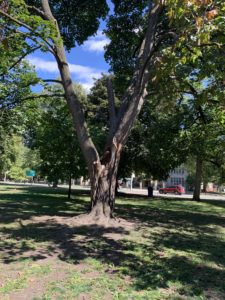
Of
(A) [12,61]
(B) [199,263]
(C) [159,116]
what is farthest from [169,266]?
(C) [159,116]

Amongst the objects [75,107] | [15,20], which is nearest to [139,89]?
[75,107]

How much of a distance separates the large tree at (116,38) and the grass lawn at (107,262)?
1.99 m

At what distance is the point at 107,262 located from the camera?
7395 mm

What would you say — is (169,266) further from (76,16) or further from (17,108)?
(76,16)

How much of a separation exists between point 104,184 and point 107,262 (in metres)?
4.62

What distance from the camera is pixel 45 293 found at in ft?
18.5

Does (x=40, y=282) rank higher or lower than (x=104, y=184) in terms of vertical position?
lower

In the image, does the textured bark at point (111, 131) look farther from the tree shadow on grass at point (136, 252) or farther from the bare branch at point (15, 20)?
the tree shadow on grass at point (136, 252)

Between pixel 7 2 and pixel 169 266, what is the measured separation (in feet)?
25.5

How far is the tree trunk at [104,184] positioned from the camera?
1173cm

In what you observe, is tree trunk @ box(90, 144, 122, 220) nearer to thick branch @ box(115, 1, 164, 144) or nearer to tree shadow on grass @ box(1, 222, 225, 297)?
thick branch @ box(115, 1, 164, 144)

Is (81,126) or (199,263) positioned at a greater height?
(81,126)

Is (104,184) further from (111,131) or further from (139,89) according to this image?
(139,89)

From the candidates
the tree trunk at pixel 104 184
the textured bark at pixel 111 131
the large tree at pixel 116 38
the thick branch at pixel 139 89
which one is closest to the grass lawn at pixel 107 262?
the tree trunk at pixel 104 184
